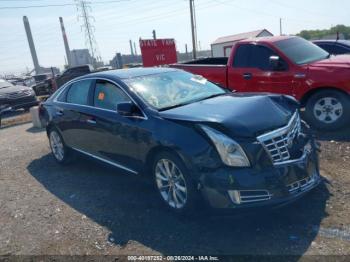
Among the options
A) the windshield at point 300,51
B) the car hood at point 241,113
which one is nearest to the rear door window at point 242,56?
the windshield at point 300,51

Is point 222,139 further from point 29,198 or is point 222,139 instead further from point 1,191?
point 1,191

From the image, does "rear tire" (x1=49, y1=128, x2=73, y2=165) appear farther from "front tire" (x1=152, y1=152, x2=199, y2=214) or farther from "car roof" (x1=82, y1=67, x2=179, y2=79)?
"front tire" (x1=152, y1=152, x2=199, y2=214)

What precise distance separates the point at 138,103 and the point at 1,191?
3059mm

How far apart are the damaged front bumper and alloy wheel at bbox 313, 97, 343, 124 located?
11.9 ft

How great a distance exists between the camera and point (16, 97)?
1462 centimetres

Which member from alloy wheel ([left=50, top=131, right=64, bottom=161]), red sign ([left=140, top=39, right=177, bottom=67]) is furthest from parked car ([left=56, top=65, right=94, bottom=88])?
alloy wheel ([left=50, top=131, right=64, bottom=161])

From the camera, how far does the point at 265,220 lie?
388cm

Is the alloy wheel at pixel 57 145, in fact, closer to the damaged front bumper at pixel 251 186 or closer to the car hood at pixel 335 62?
the damaged front bumper at pixel 251 186

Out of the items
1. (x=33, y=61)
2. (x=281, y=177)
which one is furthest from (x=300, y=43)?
(x=33, y=61)

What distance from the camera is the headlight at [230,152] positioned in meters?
3.57

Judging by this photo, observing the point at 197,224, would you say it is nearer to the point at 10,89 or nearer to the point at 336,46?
the point at 336,46

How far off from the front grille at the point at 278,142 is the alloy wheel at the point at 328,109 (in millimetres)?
3301

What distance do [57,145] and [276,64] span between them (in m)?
4.52

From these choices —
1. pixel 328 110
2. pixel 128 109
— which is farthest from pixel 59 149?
pixel 328 110
